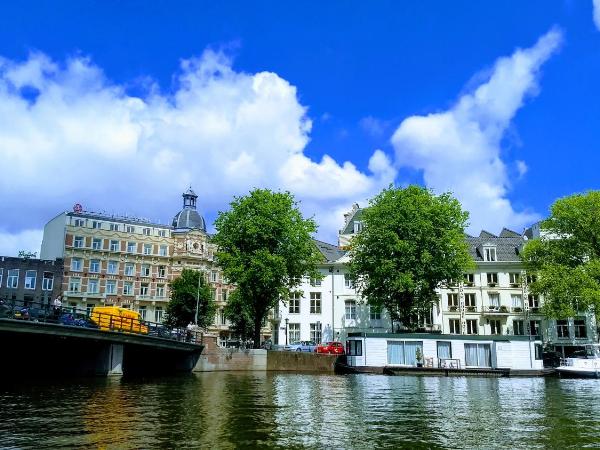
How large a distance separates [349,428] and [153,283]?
77.0 m

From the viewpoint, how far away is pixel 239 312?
258 feet

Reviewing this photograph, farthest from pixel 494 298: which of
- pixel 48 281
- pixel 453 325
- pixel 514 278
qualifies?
pixel 48 281

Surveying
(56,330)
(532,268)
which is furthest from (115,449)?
(532,268)

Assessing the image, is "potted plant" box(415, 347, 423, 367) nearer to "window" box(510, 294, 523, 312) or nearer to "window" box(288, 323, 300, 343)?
"window" box(510, 294, 523, 312)

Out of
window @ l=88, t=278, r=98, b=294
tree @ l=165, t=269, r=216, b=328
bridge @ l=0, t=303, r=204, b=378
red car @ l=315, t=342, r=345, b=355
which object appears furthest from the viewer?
window @ l=88, t=278, r=98, b=294

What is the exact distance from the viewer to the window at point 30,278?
82.4 m

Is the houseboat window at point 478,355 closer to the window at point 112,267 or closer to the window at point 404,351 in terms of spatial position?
the window at point 404,351

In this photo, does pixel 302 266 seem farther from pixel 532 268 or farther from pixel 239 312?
pixel 532 268

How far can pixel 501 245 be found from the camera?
81812 mm

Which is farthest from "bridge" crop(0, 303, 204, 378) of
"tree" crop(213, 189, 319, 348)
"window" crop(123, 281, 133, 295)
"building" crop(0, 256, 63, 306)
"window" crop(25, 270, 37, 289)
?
"window" crop(123, 281, 133, 295)

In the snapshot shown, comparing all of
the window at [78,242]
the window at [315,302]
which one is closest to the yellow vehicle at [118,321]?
the window at [315,302]

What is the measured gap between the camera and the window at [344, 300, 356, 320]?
79625 mm

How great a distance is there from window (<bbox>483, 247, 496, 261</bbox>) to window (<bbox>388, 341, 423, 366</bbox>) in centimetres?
2672

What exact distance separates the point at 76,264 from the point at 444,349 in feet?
193
